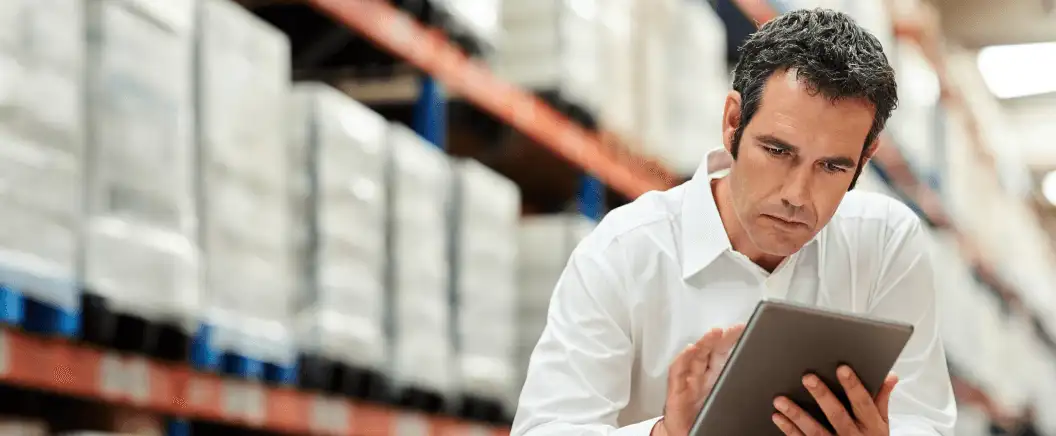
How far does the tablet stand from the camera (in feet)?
5.22

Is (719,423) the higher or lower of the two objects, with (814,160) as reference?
lower

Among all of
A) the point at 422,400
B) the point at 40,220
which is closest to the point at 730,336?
the point at 40,220

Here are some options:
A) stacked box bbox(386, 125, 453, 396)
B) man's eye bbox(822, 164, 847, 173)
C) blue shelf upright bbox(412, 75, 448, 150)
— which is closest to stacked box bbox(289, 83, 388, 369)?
stacked box bbox(386, 125, 453, 396)

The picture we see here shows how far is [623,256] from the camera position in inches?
76.4

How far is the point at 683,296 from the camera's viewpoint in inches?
77.4

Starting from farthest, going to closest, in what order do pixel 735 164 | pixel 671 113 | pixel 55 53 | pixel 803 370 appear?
1. pixel 671 113
2. pixel 55 53
3. pixel 735 164
4. pixel 803 370

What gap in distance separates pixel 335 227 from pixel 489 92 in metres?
0.98

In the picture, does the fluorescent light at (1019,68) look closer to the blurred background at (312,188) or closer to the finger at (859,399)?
the blurred background at (312,188)

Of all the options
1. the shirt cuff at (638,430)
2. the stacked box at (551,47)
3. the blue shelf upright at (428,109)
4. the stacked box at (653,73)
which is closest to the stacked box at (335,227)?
the blue shelf upright at (428,109)

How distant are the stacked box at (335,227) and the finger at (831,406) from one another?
1.50 m

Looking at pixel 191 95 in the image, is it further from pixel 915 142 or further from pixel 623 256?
pixel 915 142

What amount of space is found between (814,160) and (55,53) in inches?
46.2

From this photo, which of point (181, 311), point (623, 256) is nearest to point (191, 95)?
point (181, 311)

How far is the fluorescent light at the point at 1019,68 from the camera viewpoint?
33.1ft
